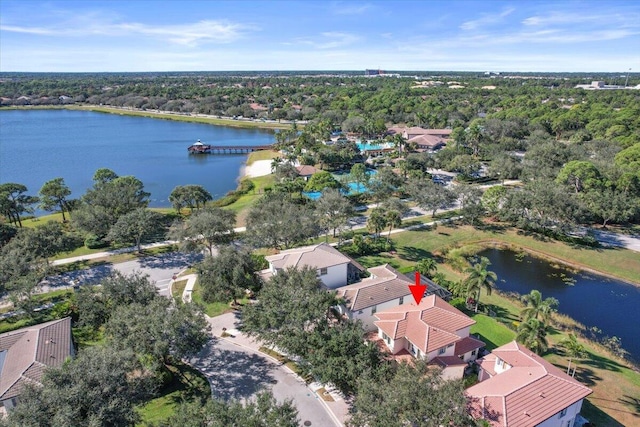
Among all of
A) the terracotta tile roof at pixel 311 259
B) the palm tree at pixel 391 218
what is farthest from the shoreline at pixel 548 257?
the terracotta tile roof at pixel 311 259

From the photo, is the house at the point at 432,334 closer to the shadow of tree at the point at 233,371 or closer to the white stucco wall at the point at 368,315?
the white stucco wall at the point at 368,315

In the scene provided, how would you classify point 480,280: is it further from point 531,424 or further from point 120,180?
A: point 120,180

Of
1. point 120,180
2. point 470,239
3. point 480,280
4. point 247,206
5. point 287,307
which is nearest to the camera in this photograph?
point 287,307

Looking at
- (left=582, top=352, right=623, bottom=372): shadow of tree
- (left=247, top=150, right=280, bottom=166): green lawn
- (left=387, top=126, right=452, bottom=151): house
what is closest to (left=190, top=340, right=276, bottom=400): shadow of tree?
(left=582, top=352, right=623, bottom=372): shadow of tree

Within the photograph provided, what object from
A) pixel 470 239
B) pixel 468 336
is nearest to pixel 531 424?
pixel 468 336

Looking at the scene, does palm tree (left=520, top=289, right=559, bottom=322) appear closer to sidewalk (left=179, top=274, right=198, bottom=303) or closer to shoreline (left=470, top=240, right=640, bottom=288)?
shoreline (left=470, top=240, right=640, bottom=288)

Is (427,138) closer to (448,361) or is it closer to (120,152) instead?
(448,361)

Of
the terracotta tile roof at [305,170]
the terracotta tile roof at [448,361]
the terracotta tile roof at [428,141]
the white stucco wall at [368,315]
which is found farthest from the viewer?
the terracotta tile roof at [428,141]
